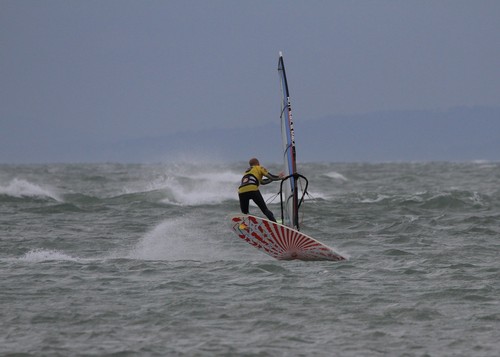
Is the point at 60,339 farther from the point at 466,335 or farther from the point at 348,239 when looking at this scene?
the point at 348,239

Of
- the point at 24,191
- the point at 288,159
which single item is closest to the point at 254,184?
the point at 288,159

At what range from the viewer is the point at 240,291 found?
13117 millimetres

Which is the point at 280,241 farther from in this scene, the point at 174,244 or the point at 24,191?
the point at 24,191

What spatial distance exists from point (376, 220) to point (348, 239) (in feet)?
15.1

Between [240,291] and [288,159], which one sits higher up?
[288,159]

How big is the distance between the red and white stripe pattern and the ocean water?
0.90 feet

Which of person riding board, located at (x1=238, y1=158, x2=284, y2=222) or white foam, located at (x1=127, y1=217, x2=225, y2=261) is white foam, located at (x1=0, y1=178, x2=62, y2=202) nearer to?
white foam, located at (x1=127, y1=217, x2=225, y2=261)

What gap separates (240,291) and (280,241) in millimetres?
3129

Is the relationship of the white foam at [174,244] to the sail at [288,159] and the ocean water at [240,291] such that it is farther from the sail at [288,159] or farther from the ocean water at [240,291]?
the sail at [288,159]

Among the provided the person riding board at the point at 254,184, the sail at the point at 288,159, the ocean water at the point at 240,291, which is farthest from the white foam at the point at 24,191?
the person riding board at the point at 254,184

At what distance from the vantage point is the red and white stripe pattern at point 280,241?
15914 mm

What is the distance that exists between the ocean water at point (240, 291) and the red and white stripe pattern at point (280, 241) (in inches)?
10.8

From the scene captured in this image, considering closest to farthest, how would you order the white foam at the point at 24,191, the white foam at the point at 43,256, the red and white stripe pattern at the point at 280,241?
1. the red and white stripe pattern at the point at 280,241
2. the white foam at the point at 43,256
3. the white foam at the point at 24,191

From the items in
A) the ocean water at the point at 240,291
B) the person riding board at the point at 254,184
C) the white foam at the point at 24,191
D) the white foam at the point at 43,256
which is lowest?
the ocean water at the point at 240,291
